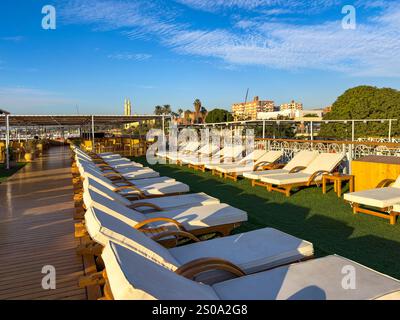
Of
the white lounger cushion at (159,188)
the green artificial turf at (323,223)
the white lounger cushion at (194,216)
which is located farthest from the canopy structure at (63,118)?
the white lounger cushion at (194,216)

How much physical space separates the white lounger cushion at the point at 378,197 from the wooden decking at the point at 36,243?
145 inches

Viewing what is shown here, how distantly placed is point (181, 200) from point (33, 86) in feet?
52.4

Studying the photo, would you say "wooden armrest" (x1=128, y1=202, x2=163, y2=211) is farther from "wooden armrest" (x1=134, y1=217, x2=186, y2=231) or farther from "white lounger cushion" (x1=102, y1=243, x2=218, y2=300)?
"white lounger cushion" (x1=102, y1=243, x2=218, y2=300)

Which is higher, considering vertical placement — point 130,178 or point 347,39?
point 347,39

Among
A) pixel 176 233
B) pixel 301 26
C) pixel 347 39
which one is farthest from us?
pixel 301 26

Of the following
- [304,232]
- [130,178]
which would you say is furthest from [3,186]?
[304,232]

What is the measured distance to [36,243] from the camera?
12.6 feet

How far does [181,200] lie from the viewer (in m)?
4.59

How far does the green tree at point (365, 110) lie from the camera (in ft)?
111

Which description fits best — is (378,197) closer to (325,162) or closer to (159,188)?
(325,162)

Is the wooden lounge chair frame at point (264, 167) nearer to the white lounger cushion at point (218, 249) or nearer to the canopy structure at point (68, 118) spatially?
the white lounger cushion at point (218, 249)

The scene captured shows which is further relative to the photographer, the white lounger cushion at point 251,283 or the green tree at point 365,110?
the green tree at point 365,110

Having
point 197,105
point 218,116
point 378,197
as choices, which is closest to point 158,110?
point 197,105
